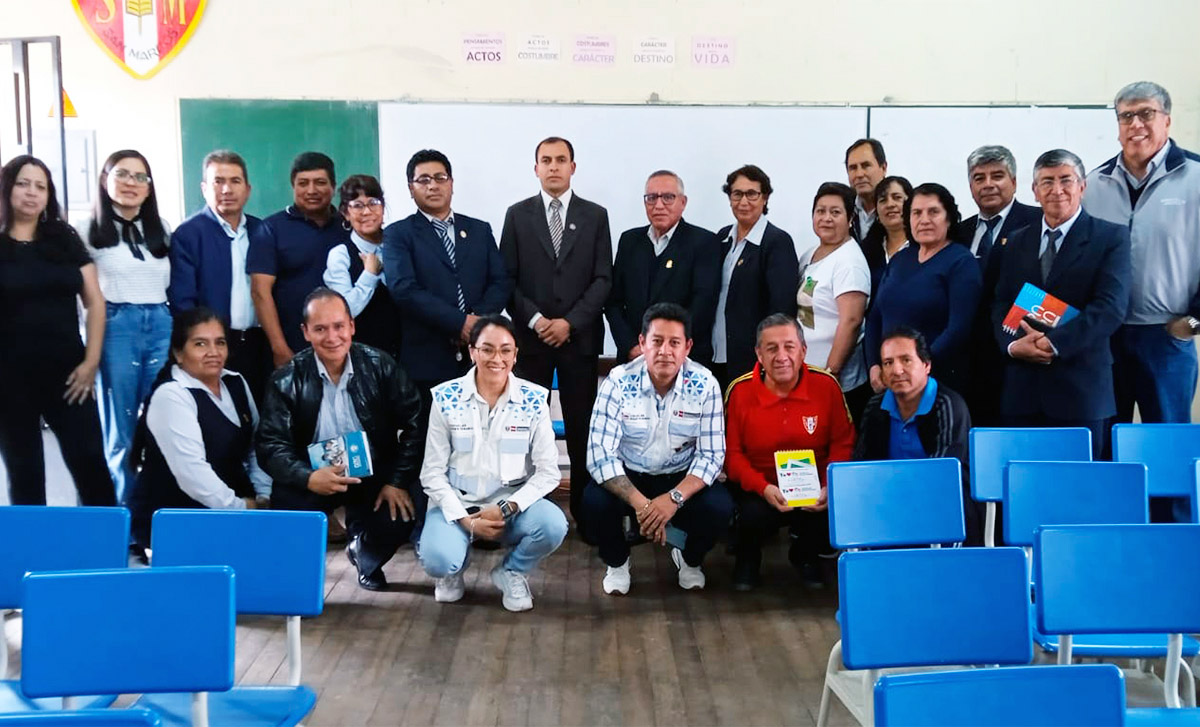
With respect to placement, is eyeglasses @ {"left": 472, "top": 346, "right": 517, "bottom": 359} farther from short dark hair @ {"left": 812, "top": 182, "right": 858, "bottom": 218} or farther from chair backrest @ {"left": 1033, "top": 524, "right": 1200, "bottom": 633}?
chair backrest @ {"left": 1033, "top": 524, "right": 1200, "bottom": 633}

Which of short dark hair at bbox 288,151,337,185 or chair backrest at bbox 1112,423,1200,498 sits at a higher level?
short dark hair at bbox 288,151,337,185

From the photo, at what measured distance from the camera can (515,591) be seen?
3.46 m

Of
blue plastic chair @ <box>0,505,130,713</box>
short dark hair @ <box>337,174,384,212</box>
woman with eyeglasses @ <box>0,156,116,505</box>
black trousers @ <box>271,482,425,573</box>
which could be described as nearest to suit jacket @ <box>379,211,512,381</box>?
short dark hair @ <box>337,174,384,212</box>

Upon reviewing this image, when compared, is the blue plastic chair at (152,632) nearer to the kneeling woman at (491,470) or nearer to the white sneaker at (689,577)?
the kneeling woman at (491,470)

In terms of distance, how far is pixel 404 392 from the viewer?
12.0 ft

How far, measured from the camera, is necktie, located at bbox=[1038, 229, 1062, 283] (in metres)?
3.50

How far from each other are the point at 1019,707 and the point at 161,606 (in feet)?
4.78

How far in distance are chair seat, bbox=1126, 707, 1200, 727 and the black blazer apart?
241cm

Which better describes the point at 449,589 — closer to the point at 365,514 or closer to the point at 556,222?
the point at 365,514

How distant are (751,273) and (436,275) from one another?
1333mm

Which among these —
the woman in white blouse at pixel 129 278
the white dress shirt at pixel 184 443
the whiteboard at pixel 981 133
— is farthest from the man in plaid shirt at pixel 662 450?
the whiteboard at pixel 981 133

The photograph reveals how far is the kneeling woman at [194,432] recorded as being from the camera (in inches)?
133

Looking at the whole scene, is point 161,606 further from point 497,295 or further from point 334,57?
point 334,57

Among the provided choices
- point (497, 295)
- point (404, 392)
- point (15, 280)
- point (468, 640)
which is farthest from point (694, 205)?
point (15, 280)
